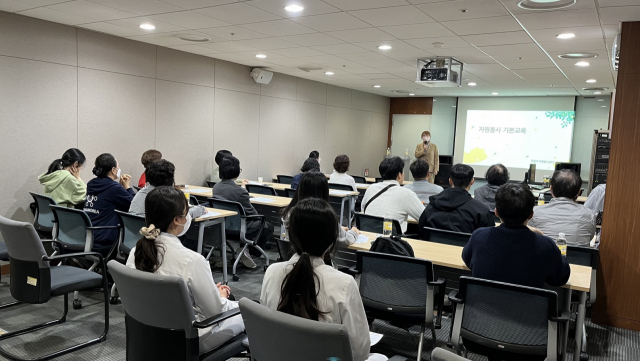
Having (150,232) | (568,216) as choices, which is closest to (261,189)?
(568,216)

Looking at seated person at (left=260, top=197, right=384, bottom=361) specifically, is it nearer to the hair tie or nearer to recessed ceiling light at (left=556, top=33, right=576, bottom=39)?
the hair tie

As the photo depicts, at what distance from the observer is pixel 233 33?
546cm

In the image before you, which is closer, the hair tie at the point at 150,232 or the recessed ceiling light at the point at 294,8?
the hair tie at the point at 150,232

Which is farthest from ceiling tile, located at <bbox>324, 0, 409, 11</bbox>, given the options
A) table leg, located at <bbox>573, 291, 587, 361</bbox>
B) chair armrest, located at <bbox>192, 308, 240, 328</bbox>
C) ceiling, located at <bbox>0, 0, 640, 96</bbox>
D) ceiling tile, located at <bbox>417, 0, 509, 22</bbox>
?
chair armrest, located at <bbox>192, 308, 240, 328</bbox>

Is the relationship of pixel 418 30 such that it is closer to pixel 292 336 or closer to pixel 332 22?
pixel 332 22

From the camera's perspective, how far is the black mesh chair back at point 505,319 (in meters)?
2.23

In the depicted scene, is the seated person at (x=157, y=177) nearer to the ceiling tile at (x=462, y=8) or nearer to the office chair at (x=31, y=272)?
the office chair at (x=31, y=272)

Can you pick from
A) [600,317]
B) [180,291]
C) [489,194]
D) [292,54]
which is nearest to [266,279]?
[180,291]

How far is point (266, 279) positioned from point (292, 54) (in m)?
5.34

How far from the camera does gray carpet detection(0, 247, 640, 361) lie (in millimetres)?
3186

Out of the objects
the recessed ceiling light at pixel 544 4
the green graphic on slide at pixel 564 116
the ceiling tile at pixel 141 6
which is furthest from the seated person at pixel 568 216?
the green graphic on slide at pixel 564 116

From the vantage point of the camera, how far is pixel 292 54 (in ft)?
22.0

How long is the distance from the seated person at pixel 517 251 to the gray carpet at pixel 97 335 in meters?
1.14

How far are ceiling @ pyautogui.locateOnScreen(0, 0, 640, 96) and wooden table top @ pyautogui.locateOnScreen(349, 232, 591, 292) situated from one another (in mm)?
2068
